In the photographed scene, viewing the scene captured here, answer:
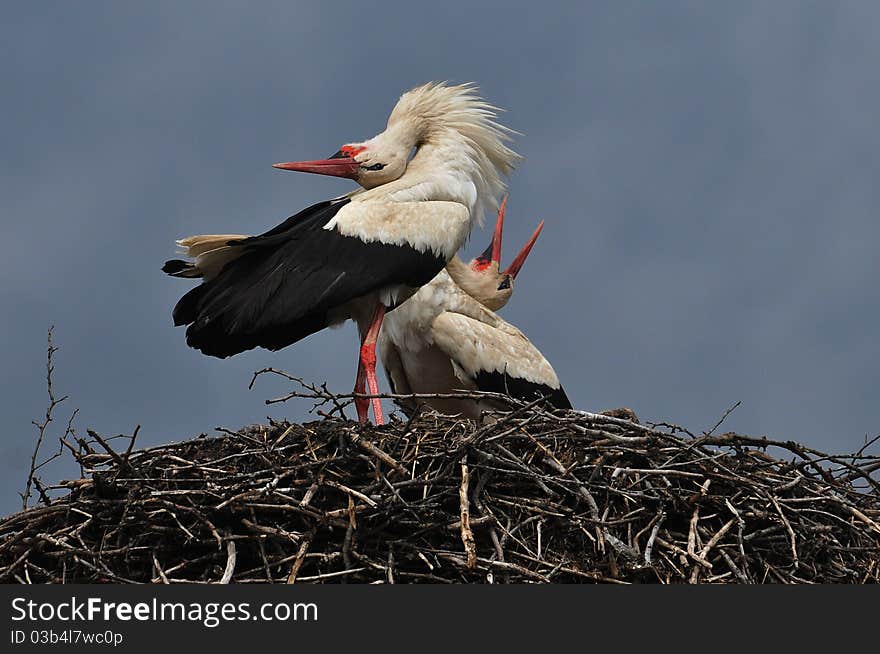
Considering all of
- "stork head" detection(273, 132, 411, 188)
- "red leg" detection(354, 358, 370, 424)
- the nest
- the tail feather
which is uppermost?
"stork head" detection(273, 132, 411, 188)

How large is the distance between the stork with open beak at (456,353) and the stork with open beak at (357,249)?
57cm

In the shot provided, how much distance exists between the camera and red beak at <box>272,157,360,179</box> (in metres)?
7.27

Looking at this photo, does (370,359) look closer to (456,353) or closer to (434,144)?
(456,353)

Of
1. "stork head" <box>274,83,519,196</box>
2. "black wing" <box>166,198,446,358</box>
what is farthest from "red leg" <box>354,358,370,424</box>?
"stork head" <box>274,83,519,196</box>

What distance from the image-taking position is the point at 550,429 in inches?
211

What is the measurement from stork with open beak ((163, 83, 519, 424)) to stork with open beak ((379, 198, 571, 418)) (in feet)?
1.89

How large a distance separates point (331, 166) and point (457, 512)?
2943mm

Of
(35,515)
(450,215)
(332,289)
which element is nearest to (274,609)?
(35,515)

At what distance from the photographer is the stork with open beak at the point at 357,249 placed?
6317 millimetres

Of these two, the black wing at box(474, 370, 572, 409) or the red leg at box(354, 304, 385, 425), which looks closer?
the red leg at box(354, 304, 385, 425)

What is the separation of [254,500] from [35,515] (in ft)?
3.35

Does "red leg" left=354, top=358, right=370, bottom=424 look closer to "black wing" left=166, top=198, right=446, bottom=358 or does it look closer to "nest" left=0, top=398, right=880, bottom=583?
"black wing" left=166, top=198, right=446, bottom=358

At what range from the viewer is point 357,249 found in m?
6.50

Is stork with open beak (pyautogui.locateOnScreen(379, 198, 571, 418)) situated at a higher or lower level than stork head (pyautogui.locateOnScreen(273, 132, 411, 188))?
lower
